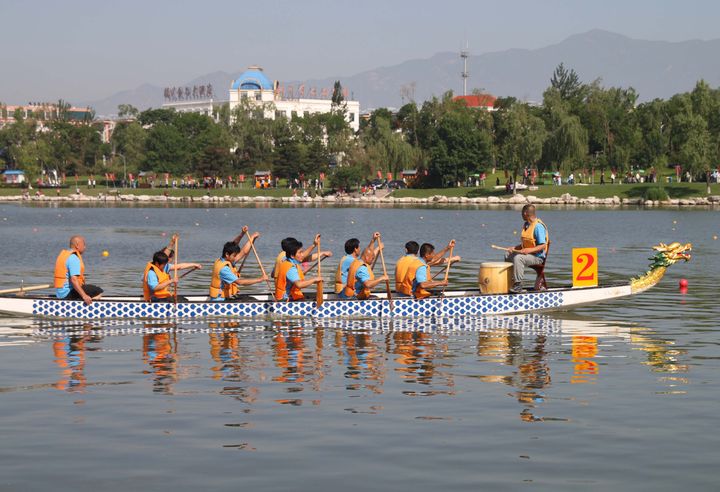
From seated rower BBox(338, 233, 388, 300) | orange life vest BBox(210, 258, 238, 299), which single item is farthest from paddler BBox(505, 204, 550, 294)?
orange life vest BBox(210, 258, 238, 299)

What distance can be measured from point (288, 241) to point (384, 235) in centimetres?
3784

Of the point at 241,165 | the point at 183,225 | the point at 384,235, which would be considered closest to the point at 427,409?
the point at 384,235

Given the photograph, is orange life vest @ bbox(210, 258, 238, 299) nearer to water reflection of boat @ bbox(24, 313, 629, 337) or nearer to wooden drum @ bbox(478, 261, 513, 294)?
water reflection of boat @ bbox(24, 313, 629, 337)

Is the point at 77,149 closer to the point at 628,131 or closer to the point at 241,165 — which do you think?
the point at 241,165

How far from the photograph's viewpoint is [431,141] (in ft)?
410

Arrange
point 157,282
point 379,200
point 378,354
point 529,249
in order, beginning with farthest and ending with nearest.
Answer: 1. point 379,200
2. point 529,249
3. point 157,282
4. point 378,354

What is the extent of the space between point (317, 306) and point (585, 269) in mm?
6412

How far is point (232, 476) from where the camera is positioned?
37.0ft

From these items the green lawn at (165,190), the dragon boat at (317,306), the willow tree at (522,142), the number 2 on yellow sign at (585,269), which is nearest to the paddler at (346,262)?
the dragon boat at (317,306)

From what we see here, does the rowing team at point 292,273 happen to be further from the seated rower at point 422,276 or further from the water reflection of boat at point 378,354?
the water reflection of boat at point 378,354

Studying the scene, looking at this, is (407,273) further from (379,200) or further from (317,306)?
(379,200)

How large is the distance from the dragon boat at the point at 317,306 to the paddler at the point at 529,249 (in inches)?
18.3

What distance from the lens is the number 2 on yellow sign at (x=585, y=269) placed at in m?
24.0

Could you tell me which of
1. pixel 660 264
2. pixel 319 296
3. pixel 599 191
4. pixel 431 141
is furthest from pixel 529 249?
pixel 431 141
